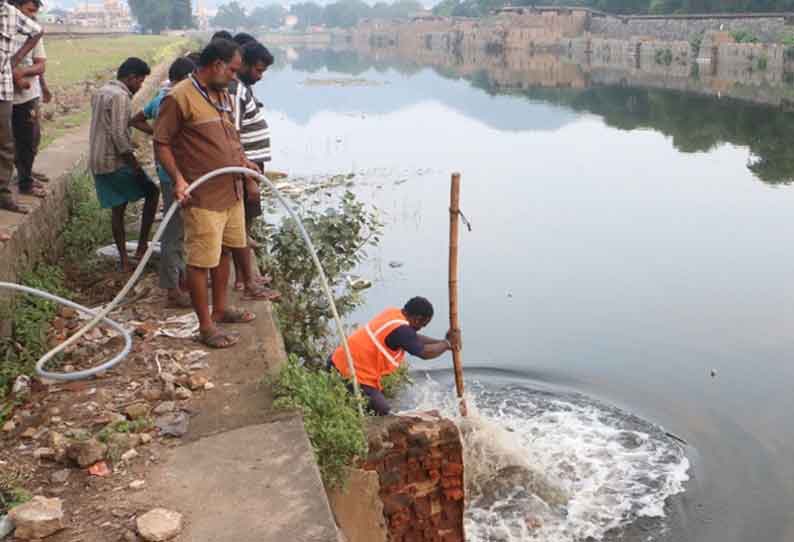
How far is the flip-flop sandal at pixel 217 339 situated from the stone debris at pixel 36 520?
1.76 metres

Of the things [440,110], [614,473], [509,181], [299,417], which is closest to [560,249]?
[509,181]

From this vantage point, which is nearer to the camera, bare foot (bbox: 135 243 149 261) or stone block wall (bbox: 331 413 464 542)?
stone block wall (bbox: 331 413 464 542)

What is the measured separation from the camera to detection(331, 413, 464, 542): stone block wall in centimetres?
518

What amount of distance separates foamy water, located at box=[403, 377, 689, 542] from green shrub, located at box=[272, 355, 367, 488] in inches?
89.4

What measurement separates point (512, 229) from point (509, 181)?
14.0 feet

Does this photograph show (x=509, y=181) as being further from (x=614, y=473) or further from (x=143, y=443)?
(x=143, y=443)

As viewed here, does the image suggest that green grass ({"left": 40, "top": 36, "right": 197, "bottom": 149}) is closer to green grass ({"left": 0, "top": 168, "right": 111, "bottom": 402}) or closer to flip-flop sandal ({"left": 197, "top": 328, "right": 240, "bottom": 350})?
green grass ({"left": 0, "top": 168, "right": 111, "bottom": 402})

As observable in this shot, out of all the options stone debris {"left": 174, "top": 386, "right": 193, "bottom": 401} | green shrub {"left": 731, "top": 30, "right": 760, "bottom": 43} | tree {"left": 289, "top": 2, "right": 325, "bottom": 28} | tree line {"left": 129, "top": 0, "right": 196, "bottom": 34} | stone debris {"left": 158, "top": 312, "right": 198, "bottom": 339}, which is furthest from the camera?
tree {"left": 289, "top": 2, "right": 325, "bottom": 28}

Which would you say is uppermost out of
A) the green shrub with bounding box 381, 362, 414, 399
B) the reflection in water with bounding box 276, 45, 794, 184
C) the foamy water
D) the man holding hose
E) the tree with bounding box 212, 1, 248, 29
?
the tree with bounding box 212, 1, 248, 29

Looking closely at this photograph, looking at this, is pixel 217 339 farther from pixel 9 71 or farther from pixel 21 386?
pixel 9 71

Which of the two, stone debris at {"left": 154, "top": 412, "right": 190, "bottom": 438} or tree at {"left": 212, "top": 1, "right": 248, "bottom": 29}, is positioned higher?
tree at {"left": 212, "top": 1, "right": 248, "bottom": 29}

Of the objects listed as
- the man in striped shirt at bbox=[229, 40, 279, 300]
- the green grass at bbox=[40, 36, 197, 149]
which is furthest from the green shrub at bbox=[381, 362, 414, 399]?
the green grass at bbox=[40, 36, 197, 149]

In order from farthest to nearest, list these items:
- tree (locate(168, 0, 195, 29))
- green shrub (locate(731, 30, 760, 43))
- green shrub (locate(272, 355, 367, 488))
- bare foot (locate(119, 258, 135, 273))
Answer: tree (locate(168, 0, 195, 29)) → green shrub (locate(731, 30, 760, 43)) → bare foot (locate(119, 258, 135, 273)) → green shrub (locate(272, 355, 367, 488))

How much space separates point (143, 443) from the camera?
416cm
